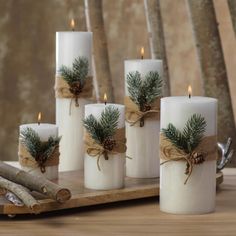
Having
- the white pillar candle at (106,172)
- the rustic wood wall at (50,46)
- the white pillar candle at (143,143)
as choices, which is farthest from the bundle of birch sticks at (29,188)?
the rustic wood wall at (50,46)

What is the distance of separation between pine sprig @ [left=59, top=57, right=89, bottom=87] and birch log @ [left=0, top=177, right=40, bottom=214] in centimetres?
29

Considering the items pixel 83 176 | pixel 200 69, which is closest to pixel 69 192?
pixel 83 176

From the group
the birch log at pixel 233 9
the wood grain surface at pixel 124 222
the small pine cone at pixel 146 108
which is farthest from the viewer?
the birch log at pixel 233 9

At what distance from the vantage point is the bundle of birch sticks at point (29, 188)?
4.21 feet

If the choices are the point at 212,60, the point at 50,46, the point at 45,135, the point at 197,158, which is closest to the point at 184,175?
the point at 197,158

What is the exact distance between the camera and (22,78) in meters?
2.44

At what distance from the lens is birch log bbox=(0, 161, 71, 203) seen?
1.30 metres

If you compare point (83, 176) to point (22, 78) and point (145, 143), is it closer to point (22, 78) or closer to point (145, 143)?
point (145, 143)

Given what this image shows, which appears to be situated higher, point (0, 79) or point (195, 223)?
point (0, 79)

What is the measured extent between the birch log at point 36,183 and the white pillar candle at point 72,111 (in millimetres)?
A: 253

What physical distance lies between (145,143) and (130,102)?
7cm

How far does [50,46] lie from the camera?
2441 mm

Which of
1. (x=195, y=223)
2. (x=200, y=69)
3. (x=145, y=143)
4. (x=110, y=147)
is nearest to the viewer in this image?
(x=195, y=223)

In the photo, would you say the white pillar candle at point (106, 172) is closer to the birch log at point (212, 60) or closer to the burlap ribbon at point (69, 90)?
the burlap ribbon at point (69, 90)
